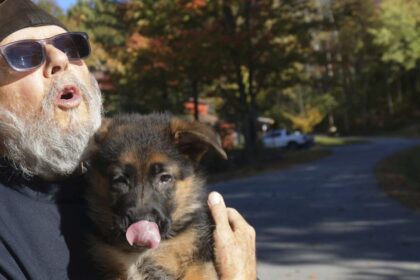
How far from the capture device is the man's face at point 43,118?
2.93m

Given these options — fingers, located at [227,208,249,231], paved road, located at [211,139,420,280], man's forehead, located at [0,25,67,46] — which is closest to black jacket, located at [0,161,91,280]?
man's forehead, located at [0,25,67,46]

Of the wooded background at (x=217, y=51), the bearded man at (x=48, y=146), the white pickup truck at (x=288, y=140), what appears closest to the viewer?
the bearded man at (x=48, y=146)

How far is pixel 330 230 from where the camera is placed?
11.7 meters

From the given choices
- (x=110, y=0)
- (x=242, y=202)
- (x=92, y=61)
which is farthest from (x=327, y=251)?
(x=92, y=61)

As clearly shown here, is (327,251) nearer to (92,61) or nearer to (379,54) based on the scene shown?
(92,61)

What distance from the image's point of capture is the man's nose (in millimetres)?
3043

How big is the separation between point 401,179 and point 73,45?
692 inches

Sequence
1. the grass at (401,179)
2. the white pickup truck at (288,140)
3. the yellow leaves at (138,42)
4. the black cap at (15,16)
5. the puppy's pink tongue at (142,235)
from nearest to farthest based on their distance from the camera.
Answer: the puppy's pink tongue at (142,235)
the black cap at (15,16)
the grass at (401,179)
the yellow leaves at (138,42)
the white pickup truck at (288,140)

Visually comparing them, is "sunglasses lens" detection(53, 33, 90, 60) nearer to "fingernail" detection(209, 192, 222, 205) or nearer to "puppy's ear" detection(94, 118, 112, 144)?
"puppy's ear" detection(94, 118, 112, 144)

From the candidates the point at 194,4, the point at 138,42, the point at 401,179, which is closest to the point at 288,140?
the point at 138,42

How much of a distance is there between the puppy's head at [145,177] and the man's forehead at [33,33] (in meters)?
0.55

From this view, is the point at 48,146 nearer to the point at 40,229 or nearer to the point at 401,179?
the point at 40,229

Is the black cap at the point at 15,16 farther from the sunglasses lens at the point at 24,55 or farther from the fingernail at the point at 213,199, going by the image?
the fingernail at the point at 213,199

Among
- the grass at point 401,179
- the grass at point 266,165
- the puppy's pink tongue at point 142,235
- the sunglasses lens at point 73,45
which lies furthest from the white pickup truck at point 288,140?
the puppy's pink tongue at point 142,235
